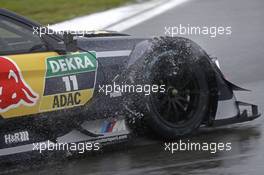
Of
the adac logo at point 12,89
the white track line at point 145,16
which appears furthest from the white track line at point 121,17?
the adac logo at point 12,89

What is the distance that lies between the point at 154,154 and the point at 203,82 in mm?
896

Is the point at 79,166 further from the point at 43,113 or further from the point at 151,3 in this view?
the point at 151,3

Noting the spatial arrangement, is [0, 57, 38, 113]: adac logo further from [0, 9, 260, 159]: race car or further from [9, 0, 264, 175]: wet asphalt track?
[9, 0, 264, 175]: wet asphalt track

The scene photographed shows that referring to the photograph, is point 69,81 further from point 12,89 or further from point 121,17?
point 121,17

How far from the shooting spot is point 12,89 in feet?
21.7

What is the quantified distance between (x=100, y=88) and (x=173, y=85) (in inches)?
29.8

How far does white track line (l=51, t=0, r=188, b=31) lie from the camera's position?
645 inches

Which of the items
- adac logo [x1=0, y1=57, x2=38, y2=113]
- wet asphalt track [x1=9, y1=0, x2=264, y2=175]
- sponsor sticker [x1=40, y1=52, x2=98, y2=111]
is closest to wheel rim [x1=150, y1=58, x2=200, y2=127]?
wet asphalt track [x1=9, y1=0, x2=264, y2=175]

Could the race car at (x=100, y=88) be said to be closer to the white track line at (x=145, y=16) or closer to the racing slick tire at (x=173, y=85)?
the racing slick tire at (x=173, y=85)

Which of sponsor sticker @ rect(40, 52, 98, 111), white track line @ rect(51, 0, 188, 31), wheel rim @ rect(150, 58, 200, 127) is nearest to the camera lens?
sponsor sticker @ rect(40, 52, 98, 111)

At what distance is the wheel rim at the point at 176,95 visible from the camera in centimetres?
735

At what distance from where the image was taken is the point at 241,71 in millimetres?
11453

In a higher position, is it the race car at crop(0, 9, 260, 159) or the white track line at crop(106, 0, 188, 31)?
the white track line at crop(106, 0, 188, 31)

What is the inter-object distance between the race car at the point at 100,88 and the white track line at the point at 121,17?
8422 millimetres
